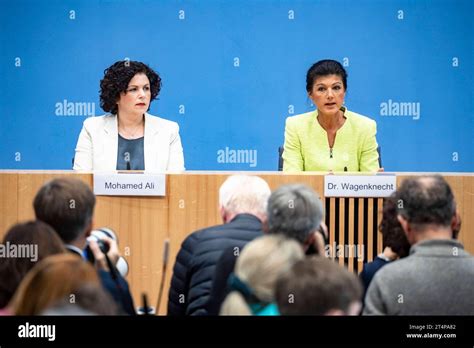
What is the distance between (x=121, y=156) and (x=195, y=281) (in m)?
1.83

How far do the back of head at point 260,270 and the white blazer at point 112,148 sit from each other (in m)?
2.54

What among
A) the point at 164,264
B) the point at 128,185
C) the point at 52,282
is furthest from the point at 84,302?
the point at 128,185

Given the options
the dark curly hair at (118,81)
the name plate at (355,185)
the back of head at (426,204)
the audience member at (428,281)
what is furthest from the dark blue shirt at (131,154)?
the audience member at (428,281)

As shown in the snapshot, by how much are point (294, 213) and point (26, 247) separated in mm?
991

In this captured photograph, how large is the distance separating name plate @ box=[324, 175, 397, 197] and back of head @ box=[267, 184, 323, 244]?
3.76 feet

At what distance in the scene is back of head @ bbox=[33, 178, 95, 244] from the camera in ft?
11.6

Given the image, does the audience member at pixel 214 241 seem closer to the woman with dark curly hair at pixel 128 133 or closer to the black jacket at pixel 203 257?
the black jacket at pixel 203 257

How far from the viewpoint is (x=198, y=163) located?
315 inches

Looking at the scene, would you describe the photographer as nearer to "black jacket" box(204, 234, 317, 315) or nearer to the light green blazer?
"black jacket" box(204, 234, 317, 315)

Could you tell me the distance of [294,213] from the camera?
3629mm

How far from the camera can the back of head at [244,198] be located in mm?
4105
